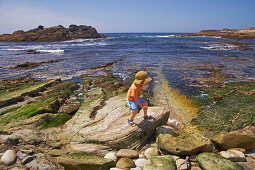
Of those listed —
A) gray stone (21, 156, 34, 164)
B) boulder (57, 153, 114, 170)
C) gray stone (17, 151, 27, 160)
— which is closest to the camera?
boulder (57, 153, 114, 170)

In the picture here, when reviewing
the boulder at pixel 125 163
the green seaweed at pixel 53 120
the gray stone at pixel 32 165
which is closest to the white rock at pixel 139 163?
the boulder at pixel 125 163

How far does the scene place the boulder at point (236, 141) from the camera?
15.8 ft

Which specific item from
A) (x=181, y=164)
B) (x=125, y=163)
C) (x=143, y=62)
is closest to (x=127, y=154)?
(x=125, y=163)

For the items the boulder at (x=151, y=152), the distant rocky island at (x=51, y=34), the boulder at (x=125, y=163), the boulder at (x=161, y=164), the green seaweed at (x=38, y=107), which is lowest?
the boulder at (x=151, y=152)

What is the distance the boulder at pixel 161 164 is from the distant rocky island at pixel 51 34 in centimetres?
7519

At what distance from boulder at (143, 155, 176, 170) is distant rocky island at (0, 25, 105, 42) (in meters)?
75.2

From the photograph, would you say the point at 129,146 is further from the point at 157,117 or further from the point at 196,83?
→ the point at 196,83

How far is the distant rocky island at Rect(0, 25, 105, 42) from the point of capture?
69438 mm

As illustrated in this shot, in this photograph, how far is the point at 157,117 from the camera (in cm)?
598

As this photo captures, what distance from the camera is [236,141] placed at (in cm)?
486

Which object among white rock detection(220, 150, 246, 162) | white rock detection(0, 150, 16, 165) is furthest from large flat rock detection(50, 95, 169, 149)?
white rock detection(220, 150, 246, 162)

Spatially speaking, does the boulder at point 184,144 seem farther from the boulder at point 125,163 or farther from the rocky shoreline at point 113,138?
the boulder at point 125,163

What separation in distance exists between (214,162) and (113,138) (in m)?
2.82

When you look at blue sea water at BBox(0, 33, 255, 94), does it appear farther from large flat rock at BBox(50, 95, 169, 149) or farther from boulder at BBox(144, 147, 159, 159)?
boulder at BBox(144, 147, 159, 159)
